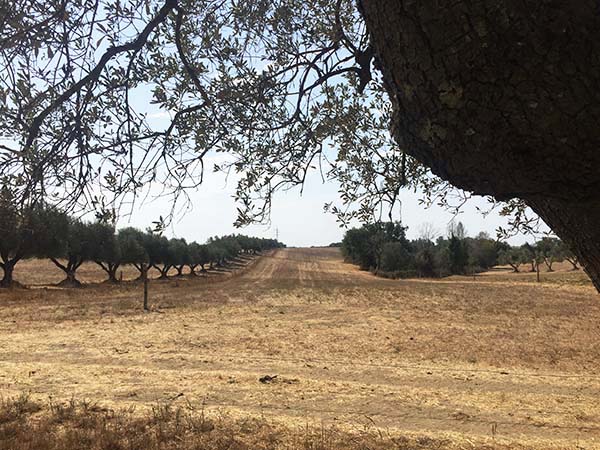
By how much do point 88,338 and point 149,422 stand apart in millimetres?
10172

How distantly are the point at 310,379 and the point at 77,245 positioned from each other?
40654 mm

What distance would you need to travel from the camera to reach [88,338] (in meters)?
15.9

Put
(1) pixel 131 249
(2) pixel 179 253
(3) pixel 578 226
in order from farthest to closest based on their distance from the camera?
(2) pixel 179 253
(1) pixel 131 249
(3) pixel 578 226

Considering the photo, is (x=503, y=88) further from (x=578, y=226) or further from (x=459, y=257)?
(x=459, y=257)

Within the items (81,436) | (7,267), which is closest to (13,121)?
(81,436)

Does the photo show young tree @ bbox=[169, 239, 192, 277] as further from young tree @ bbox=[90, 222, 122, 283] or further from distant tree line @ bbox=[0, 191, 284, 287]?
young tree @ bbox=[90, 222, 122, 283]

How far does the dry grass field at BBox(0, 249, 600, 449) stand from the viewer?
23.2ft

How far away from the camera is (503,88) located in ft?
5.34

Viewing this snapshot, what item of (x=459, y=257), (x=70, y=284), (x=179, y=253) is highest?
(x=179, y=253)

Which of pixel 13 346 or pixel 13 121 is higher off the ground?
pixel 13 121

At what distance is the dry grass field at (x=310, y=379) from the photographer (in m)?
7.07

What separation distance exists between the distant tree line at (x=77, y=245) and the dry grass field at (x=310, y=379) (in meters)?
3.15

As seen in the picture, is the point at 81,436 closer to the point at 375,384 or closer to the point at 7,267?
the point at 375,384

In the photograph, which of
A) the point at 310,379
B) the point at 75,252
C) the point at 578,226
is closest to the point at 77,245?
the point at 75,252
